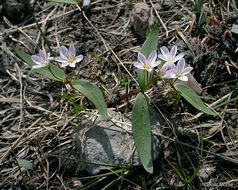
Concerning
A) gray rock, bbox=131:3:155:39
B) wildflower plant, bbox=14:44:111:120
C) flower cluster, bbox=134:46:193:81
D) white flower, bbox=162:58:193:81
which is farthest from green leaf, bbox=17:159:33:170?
gray rock, bbox=131:3:155:39

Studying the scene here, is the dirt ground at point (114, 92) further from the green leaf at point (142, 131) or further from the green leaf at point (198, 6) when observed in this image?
the green leaf at point (142, 131)

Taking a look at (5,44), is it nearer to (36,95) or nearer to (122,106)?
(36,95)

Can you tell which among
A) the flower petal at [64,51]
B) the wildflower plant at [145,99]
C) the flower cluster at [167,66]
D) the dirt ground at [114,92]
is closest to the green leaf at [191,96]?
the wildflower plant at [145,99]

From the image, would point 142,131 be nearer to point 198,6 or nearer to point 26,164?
point 26,164

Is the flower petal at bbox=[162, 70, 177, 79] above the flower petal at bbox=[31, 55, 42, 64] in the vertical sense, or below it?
below

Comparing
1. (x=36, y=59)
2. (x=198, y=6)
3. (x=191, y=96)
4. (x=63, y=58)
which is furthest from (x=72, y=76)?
(x=198, y=6)

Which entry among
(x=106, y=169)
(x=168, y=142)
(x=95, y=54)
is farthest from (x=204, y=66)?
(x=106, y=169)

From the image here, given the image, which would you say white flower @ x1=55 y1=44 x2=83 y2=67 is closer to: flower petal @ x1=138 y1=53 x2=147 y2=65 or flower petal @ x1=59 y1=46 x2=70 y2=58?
flower petal @ x1=59 y1=46 x2=70 y2=58
